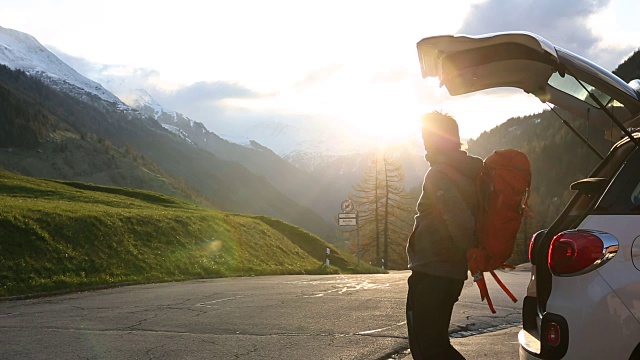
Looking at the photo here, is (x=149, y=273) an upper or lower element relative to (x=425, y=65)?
lower

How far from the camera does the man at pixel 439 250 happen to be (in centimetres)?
387

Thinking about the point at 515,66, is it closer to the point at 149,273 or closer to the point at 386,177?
the point at 149,273

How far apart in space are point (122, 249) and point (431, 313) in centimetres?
2041

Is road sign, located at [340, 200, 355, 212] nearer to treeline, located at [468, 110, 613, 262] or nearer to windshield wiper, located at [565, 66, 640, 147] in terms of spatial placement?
windshield wiper, located at [565, 66, 640, 147]

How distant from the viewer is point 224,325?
894 cm

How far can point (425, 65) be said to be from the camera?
432 cm

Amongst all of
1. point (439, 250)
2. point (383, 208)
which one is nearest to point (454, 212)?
point (439, 250)

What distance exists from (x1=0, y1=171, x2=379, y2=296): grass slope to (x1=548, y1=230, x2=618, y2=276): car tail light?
48.8 feet

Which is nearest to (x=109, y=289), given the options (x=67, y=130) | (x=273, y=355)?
(x=273, y=355)

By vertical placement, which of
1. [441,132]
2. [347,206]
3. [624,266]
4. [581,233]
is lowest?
[624,266]

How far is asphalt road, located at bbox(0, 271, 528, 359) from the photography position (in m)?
7.09

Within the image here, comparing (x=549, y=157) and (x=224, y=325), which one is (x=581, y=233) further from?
(x=549, y=157)

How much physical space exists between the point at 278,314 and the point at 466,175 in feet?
21.7

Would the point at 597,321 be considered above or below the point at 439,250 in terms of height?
below
